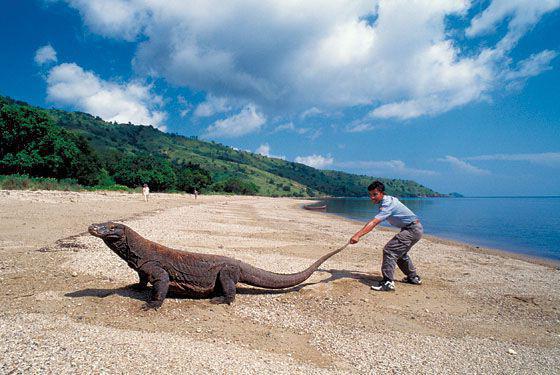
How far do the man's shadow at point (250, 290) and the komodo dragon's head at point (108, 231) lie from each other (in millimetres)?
1357

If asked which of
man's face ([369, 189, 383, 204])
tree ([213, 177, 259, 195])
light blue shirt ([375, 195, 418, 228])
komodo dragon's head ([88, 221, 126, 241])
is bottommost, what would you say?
komodo dragon's head ([88, 221, 126, 241])

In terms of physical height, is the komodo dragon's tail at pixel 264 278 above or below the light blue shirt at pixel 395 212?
below

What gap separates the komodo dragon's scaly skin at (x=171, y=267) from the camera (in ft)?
21.9

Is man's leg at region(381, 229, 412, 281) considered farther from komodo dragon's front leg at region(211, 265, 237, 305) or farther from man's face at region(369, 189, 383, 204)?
komodo dragon's front leg at region(211, 265, 237, 305)

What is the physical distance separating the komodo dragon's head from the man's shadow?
136cm

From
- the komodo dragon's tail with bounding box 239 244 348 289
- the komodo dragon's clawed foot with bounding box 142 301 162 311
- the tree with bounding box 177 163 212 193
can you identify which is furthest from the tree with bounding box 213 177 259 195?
the komodo dragon's clawed foot with bounding box 142 301 162 311

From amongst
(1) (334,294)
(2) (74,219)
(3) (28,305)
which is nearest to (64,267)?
(3) (28,305)

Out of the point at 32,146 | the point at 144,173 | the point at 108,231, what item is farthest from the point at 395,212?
the point at 144,173

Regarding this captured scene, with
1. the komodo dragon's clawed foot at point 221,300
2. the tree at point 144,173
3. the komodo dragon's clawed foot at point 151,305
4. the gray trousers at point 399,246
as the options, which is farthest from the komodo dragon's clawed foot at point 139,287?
the tree at point 144,173

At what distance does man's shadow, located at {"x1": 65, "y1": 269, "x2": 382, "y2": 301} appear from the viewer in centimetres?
695

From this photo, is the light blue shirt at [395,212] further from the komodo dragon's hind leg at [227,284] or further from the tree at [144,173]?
the tree at [144,173]

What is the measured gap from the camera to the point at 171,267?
694cm

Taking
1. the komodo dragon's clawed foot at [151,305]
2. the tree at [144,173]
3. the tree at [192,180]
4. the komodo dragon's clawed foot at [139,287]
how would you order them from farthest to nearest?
1. the tree at [192,180]
2. the tree at [144,173]
3. the komodo dragon's clawed foot at [139,287]
4. the komodo dragon's clawed foot at [151,305]

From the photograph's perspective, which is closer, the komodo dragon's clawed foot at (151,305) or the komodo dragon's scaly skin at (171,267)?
the komodo dragon's clawed foot at (151,305)
